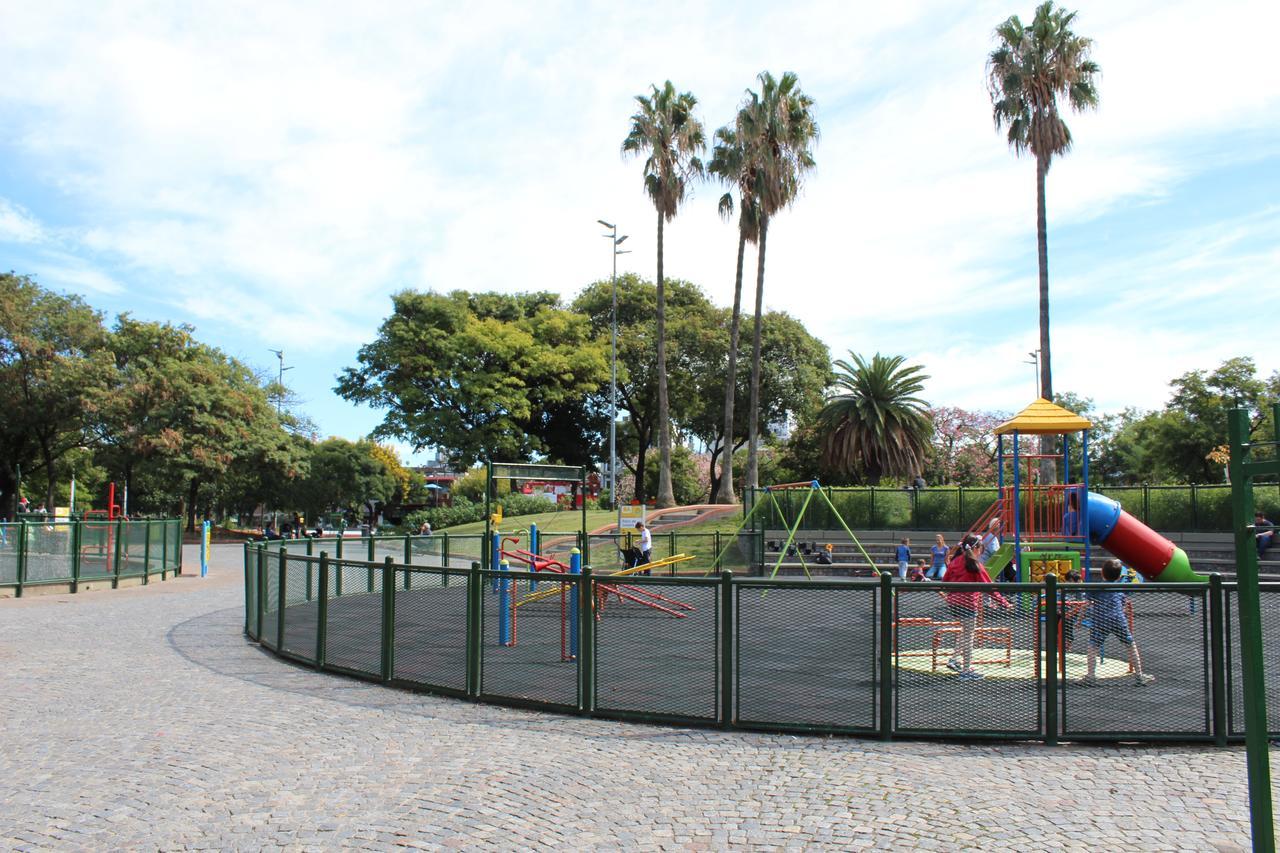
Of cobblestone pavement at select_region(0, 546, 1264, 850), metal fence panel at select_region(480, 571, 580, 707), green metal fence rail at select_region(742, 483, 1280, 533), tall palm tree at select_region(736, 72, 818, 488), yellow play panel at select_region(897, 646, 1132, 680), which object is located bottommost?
cobblestone pavement at select_region(0, 546, 1264, 850)

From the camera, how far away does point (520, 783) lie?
272 inches

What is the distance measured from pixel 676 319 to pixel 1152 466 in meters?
A: 29.7

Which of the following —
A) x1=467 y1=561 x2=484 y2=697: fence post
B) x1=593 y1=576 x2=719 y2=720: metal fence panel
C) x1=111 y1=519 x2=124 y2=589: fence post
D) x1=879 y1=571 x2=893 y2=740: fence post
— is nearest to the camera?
x1=879 y1=571 x2=893 y2=740: fence post

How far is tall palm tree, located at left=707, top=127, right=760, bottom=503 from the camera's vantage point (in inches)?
1609

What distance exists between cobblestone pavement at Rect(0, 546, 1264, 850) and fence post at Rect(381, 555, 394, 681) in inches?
19.4

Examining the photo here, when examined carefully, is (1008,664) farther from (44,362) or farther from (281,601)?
(44,362)

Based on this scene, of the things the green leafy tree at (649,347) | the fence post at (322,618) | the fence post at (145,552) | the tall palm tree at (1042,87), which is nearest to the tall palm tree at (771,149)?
the tall palm tree at (1042,87)

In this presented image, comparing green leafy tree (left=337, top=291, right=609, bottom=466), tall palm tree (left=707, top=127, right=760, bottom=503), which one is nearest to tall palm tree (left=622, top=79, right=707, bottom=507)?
tall palm tree (left=707, top=127, right=760, bottom=503)

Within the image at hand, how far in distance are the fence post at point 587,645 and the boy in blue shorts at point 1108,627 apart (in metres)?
4.39

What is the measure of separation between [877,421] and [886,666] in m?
36.2

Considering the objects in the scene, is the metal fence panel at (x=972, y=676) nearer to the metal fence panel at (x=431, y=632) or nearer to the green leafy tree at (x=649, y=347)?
the metal fence panel at (x=431, y=632)

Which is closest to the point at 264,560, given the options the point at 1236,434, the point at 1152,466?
the point at 1236,434

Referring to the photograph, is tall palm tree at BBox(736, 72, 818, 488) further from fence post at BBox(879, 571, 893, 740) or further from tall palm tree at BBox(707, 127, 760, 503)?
fence post at BBox(879, 571, 893, 740)

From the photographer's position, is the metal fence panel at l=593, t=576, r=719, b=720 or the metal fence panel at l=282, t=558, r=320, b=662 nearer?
the metal fence panel at l=593, t=576, r=719, b=720
